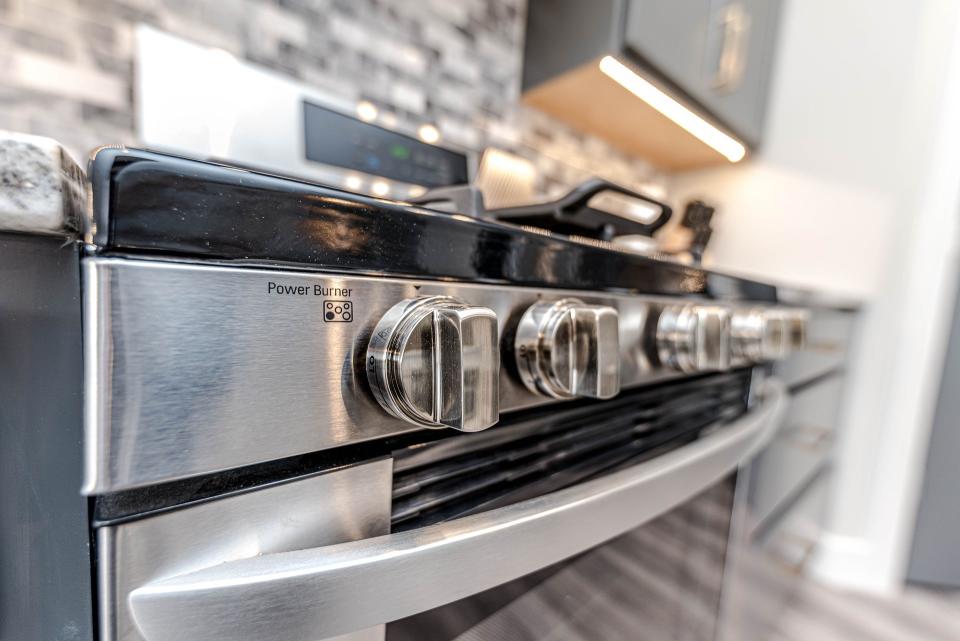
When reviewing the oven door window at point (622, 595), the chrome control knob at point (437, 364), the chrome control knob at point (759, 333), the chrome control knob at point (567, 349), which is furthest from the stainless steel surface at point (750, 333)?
the chrome control knob at point (437, 364)

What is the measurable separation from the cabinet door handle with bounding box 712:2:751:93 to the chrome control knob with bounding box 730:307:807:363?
2.77 ft

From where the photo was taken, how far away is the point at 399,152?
0.78 meters

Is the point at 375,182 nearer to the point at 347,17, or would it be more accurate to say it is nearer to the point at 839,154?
the point at 347,17

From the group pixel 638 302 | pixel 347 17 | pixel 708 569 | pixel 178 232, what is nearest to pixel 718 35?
pixel 347 17

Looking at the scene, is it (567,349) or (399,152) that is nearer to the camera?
(567,349)

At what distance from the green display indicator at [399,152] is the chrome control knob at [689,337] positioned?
1.96 ft

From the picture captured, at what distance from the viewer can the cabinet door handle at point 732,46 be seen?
110cm

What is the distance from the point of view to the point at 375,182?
0.76 m

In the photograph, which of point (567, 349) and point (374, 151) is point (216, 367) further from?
point (374, 151)

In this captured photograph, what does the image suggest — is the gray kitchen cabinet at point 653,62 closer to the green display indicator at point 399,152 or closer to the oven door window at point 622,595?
the green display indicator at point 399,152

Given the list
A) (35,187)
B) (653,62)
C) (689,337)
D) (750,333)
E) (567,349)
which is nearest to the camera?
(35,187)

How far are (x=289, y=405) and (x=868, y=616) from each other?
1.63 meters

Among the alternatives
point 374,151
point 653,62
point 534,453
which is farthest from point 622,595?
point 653,62

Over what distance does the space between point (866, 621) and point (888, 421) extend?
0.53m
